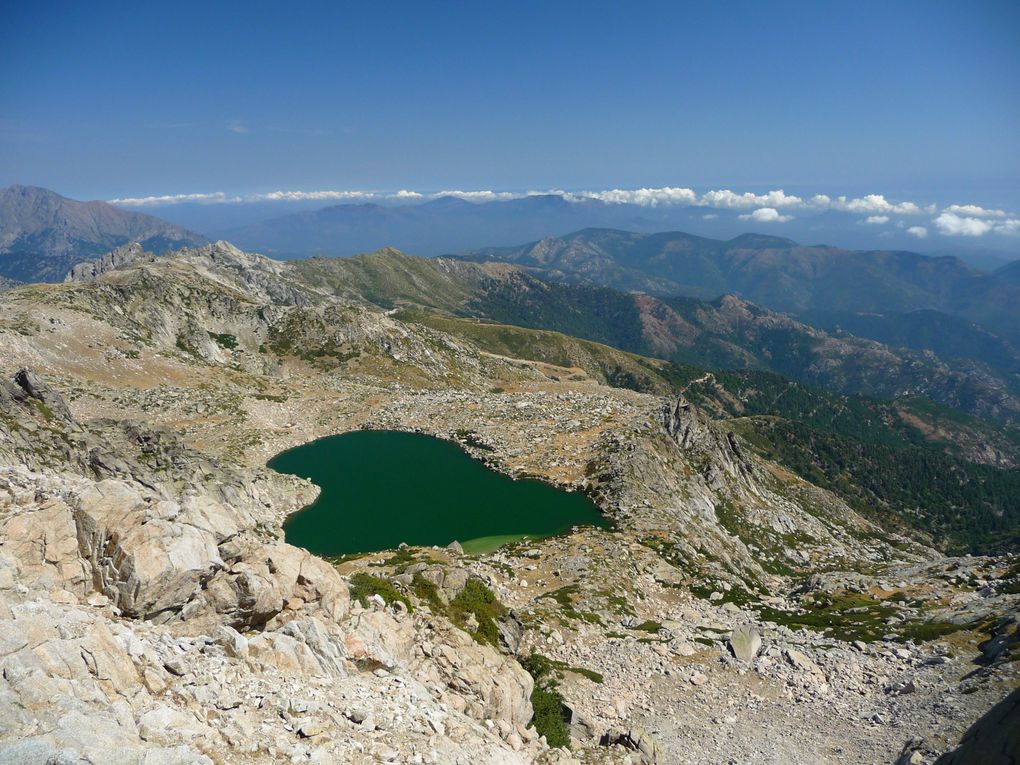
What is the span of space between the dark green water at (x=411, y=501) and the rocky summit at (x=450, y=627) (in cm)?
366

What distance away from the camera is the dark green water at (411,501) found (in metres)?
62.5

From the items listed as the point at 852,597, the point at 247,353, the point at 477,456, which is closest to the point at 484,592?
the point at 852,597

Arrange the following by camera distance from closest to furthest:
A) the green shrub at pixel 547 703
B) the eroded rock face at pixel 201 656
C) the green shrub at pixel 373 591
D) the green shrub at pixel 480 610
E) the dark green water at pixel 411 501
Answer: the eroded rock face at pixel 201 656, the green shrub at pixel 547 703, the green shrub at pixel 373 591, the green shrub at pixel 480 610, the dark green water at pixel 411 501

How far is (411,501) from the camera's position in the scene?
243 feet

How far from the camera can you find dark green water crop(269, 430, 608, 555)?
6250cm

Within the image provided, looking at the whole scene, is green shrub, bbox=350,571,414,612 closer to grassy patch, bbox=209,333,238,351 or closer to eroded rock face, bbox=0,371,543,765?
eroded rock face, bbox=0,371,543,765

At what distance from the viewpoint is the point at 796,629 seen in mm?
41344

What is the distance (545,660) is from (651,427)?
65.8 meters

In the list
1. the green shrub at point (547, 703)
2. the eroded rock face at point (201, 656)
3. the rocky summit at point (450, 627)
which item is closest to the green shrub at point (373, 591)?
the rocky summit at point (450, 627)

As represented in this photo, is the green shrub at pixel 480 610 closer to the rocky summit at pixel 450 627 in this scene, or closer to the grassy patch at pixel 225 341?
the rocky summit at pixel 450 627

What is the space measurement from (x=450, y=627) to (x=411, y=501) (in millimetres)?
49217

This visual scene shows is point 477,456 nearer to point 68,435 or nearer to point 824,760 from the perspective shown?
point 68,435

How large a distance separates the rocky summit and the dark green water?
3.66 meters

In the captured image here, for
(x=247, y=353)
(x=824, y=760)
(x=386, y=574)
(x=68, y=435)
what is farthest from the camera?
(x=247, y=353)
